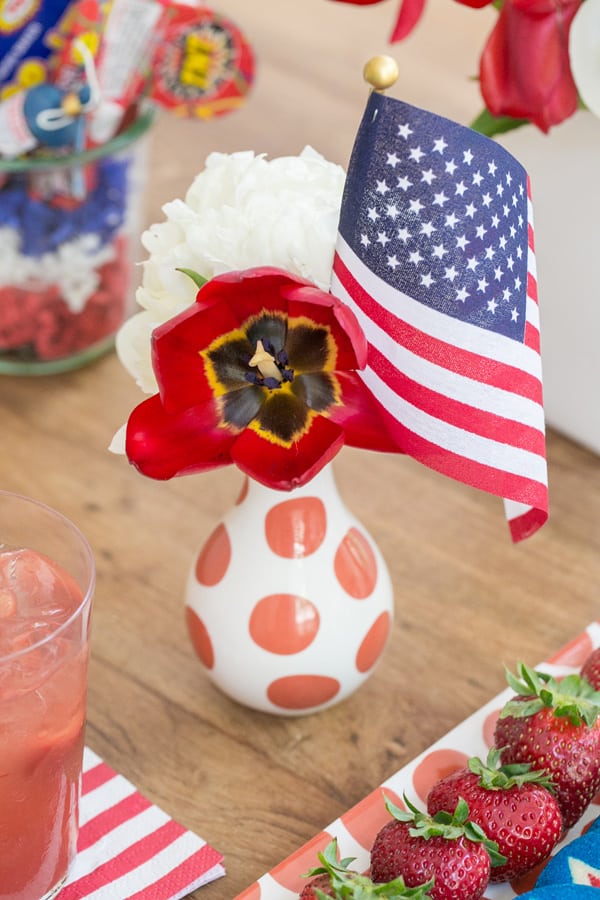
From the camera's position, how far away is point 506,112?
39.2 inches

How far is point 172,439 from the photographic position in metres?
0.70

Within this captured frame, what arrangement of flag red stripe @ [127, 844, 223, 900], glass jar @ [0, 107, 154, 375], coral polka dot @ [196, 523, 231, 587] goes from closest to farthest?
flag red stripe @ [127, 844, 223, 900], coral polka dot @ [196, 523, 231, 587], glass jar @ [0, 107, 154, 375]

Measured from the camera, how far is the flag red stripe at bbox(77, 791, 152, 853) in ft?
2.52

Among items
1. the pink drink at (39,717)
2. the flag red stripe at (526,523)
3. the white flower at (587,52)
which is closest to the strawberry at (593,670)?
the flag red stripe at (526,523)

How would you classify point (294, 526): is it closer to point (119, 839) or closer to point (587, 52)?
point (119, 839)

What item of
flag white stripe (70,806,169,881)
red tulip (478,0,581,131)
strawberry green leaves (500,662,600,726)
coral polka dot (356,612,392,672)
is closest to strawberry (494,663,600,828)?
strawberry green leaves (500,662,600,726)

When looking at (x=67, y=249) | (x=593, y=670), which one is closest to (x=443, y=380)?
(x=593, y=670)

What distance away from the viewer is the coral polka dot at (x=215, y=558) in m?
0.83

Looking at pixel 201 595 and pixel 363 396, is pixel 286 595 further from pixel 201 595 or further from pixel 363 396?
pixel 363 396

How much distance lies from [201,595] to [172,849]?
0.54 feet

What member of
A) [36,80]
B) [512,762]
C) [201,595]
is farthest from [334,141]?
[512,762]

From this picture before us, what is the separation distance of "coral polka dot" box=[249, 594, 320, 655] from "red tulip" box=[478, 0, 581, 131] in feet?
1.44

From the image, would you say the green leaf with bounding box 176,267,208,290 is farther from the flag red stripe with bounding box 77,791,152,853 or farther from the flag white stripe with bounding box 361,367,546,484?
the flag red stripe with bounding box 77,791,152,853

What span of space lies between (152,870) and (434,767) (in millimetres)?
190
